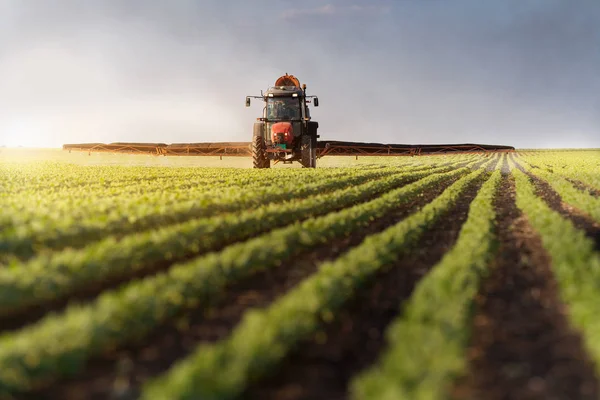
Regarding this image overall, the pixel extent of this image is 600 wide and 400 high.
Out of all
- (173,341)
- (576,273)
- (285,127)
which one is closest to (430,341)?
(173,341)

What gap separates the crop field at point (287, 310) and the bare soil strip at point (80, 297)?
34mm

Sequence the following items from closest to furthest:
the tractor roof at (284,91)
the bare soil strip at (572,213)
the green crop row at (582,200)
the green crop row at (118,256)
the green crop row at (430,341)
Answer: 1. the green crop row at (430,341)
2. the green crop row at (118,256)
3. the bare soil strip at (572,213)
4. the green crop row at (582,200)
5. the tractor roof at (284,91)

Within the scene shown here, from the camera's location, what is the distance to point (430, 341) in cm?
416

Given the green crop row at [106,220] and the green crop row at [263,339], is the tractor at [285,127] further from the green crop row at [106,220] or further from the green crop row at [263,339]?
the green crop row at [263,339]

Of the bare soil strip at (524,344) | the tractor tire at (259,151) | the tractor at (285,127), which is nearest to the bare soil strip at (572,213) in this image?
the bare soil strip at (524,344)

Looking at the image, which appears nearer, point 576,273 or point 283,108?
point 576,273

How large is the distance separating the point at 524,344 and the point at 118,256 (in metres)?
5.40

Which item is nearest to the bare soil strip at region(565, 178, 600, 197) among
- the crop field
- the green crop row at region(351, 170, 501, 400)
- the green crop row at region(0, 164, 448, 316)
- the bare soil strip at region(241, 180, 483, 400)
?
the crop field

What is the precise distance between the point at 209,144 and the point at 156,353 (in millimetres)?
39823

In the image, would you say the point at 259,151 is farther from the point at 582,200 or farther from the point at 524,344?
the point at 524,344

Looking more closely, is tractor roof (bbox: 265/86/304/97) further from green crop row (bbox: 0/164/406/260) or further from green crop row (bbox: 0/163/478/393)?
green crop row (bbox: 0/163/478/393)

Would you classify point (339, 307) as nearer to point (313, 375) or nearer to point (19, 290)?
point (313, 375)

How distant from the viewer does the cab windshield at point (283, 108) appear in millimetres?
25562

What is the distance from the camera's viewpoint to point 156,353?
459 cm
